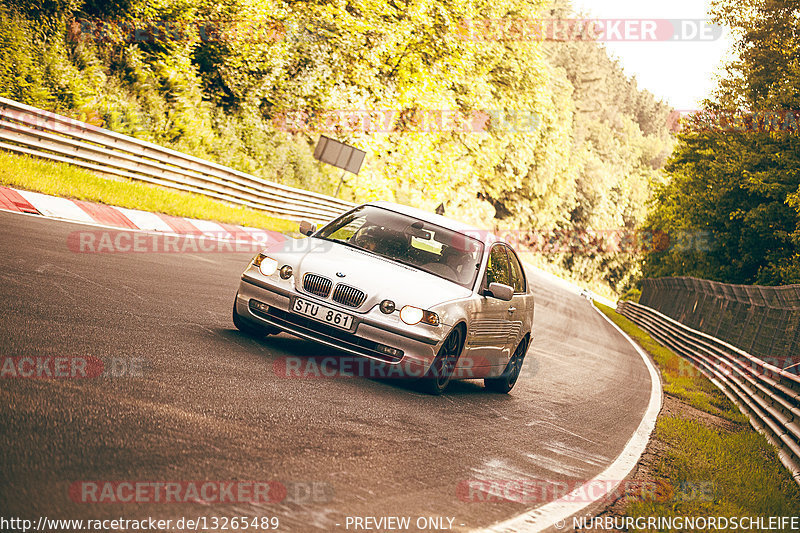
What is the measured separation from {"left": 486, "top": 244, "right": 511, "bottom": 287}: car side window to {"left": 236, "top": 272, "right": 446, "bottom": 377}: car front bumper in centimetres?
155

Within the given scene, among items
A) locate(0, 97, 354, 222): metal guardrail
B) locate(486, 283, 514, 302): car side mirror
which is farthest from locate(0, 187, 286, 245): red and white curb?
locate(486, 283, 514, 302): car side mirror

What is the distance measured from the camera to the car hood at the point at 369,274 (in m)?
7.48

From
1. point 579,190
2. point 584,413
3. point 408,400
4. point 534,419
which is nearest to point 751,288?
point 584,413

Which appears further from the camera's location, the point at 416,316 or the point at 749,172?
the point at 749,172

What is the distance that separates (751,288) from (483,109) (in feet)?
97.9

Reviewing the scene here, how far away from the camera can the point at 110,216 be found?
50.2ft

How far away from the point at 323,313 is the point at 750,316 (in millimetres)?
13178

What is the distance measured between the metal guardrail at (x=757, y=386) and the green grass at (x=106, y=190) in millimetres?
11567

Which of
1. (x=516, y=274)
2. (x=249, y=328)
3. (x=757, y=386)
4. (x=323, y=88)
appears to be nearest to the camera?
(x=249, y=328)

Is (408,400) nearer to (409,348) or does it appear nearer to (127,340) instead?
(409,348)

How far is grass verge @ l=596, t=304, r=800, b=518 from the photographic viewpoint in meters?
6.10

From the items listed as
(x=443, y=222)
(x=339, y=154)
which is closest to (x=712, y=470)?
(x=443, y=222)

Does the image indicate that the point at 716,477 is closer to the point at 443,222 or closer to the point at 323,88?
the point at 443,222

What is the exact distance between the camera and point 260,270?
25.5ft
